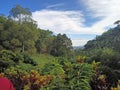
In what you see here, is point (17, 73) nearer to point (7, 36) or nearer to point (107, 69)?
point (107, 69)

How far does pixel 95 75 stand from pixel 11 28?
100 feet

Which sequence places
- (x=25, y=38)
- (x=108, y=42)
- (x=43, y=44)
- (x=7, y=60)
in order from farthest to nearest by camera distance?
(x=43, y=44), (x=25, y=38), (x=108, y=42), (x=7, y=60)

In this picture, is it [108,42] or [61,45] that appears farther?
[61,45]

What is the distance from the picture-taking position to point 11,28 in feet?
120

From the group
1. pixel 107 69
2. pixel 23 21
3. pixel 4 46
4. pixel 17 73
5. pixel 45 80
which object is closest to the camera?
pixel 45 80

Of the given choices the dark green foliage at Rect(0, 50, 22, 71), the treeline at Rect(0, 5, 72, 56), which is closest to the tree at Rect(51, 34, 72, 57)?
the treeline at Rect(0, 5, 72, 56)

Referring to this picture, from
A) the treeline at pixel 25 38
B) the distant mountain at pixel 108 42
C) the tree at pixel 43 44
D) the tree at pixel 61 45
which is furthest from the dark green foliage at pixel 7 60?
the tree at pixel 43 44

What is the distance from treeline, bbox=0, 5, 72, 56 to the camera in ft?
117

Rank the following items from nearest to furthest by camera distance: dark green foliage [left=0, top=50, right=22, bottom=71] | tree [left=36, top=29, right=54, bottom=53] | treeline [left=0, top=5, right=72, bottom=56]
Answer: dark green foliage [left=0, top=50, right=22, bottom=71] < treeline [left=0, top=5, right=72, bottom=56] < tree [left=36, top=29, right=54, bottom=53]

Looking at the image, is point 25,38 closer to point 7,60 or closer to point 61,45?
point 61,45

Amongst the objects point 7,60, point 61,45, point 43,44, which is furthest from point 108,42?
point 7,60

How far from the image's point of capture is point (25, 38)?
37.8m

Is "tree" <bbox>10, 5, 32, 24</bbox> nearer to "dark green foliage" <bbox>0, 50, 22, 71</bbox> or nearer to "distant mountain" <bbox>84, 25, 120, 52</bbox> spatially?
"distant mountain" <bbox>84, 25, 120, 52</bbox>

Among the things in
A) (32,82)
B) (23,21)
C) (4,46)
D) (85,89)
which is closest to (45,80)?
(32,82)
